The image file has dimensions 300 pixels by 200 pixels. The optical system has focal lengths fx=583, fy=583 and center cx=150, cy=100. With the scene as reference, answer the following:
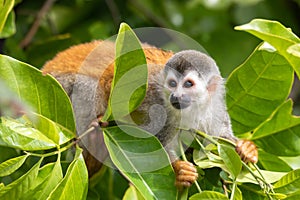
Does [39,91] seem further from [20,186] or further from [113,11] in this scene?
[113,11]

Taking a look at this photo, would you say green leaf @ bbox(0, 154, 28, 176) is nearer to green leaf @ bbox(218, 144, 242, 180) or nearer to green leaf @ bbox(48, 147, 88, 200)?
green leaf @ bbox(48, 147, 88, 200)

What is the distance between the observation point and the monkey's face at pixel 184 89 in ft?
7.18

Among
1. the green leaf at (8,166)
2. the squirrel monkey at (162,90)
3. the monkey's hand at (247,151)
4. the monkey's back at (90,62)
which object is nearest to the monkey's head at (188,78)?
the squirrel monkey at (162,90)

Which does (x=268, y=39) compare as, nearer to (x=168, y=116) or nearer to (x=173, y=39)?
(x=168, y=116)

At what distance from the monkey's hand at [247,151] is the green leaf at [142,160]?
33cm

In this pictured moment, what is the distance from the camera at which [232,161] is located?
1621 millimetres

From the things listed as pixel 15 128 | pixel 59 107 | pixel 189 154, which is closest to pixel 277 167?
pixel 189 154

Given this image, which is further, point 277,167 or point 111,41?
point 111,41

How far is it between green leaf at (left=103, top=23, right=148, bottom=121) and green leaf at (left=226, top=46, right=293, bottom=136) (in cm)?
43

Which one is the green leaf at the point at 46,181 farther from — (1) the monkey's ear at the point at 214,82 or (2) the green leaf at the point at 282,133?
(1) the monkey's ear at the point at 214,82

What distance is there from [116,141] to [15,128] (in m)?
0.29

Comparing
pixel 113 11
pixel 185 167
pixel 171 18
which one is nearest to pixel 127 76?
pixel 185 167

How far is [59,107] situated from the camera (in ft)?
5.64

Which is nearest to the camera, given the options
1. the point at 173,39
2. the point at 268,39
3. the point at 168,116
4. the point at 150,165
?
the point at 268,39
